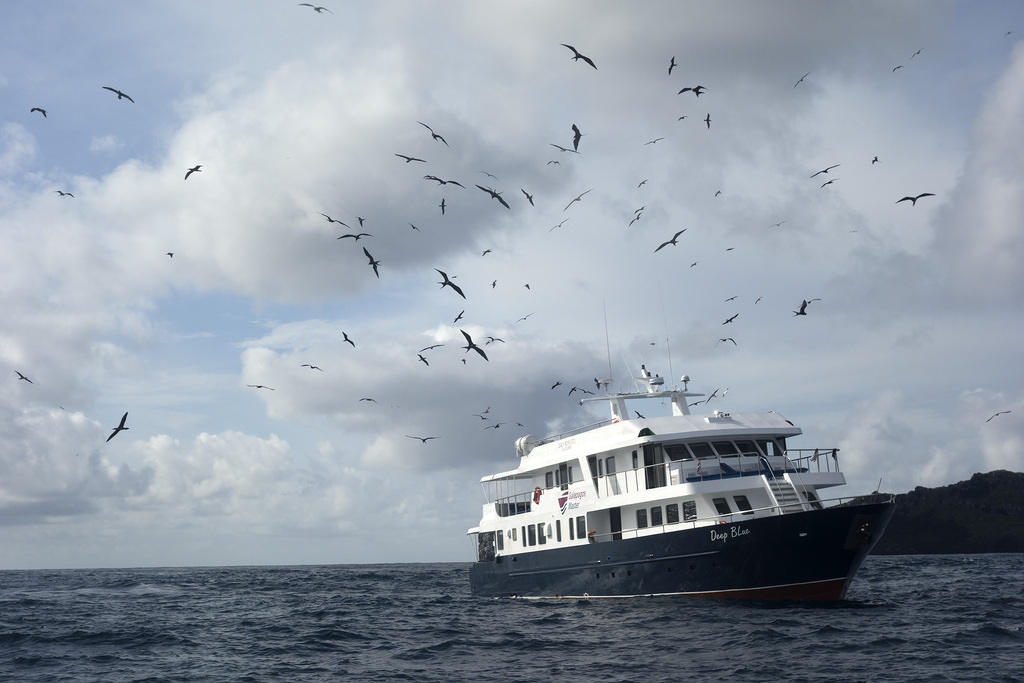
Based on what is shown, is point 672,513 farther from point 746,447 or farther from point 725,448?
point 746,447

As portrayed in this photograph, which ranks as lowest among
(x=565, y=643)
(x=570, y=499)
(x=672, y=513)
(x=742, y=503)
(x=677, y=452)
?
(x=565, y=643)

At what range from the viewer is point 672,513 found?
2847 cm

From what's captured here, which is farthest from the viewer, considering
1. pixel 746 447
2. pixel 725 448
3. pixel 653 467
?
pixel 746 447

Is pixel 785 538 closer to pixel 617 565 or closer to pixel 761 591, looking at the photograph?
pixel 761 591

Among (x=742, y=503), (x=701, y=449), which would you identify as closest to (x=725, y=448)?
(x=701, y=449)

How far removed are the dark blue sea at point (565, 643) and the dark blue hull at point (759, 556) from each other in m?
0.62

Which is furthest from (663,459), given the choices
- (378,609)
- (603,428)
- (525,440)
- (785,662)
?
(378,609)

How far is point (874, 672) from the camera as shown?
1645 cm

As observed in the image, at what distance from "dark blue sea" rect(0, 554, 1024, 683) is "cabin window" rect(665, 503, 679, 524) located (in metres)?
2.64

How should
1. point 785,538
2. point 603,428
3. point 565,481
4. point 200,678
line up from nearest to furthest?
point 200,678 < point 785,538 < point 603,428 < point 565,481

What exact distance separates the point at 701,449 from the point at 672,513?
2542 millimetres

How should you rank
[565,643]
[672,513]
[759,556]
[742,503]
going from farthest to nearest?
[672,513] → [742,503] → [759,556] → [565,643]

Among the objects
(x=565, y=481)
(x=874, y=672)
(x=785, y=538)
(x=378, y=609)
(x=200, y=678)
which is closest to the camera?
(x=874, y=672)

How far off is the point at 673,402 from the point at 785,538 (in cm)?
876
